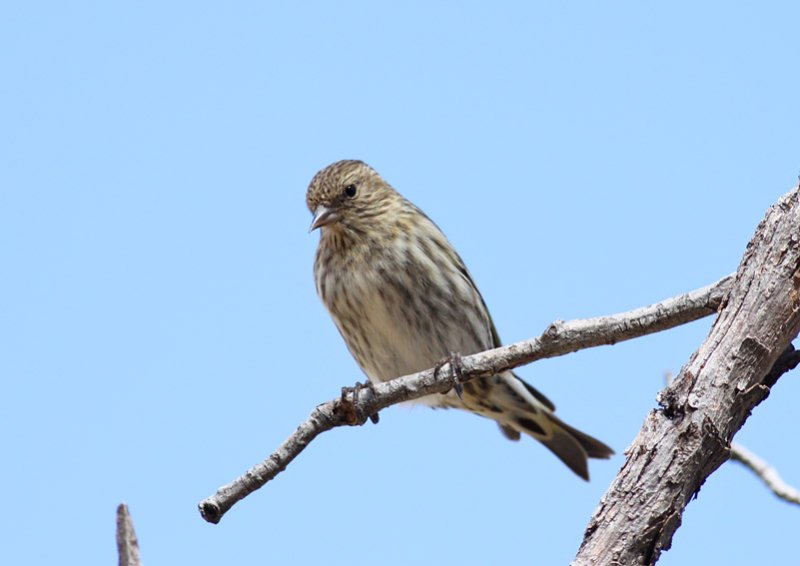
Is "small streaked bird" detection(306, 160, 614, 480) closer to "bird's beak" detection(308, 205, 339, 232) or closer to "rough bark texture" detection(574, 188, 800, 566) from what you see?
"bird's beak" detection(308, 205, 339, 232)

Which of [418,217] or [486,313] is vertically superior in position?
[418,217]

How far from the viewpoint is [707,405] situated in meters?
3.02

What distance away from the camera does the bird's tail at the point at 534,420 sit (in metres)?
6.42

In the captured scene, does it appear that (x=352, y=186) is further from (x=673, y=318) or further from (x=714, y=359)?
(x=714, y=359)

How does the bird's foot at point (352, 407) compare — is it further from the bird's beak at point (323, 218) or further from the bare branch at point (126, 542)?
the bird's beak at point (323, 218)

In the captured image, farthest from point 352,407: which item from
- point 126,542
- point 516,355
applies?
point 126,542

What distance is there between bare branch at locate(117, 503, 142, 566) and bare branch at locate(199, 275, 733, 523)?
0.80 metres

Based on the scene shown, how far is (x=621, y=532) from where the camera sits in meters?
2.89

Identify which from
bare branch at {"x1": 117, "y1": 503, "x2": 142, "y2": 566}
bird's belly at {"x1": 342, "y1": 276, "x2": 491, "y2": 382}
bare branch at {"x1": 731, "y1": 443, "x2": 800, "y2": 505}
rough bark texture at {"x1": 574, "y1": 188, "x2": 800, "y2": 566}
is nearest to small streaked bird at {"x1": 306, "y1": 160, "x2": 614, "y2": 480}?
bird's belly at {"x1": 342, "y1": 276, "x2": 491, "y2": 382}

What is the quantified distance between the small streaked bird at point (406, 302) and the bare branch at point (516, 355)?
73.9 inches

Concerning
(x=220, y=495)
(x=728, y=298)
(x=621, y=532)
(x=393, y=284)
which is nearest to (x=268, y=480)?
(x=220, y=495)

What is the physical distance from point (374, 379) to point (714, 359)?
348 cm

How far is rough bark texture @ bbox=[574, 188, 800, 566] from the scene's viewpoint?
290 centimetres

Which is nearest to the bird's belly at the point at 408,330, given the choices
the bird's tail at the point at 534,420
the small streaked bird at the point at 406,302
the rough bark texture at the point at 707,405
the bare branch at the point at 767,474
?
the small streaked bird at the point at 406,302
